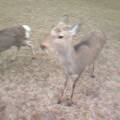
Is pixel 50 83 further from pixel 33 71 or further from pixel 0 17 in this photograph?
pixel 0 17

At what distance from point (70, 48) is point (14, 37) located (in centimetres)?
131

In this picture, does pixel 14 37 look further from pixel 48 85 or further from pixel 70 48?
pixel 70 48

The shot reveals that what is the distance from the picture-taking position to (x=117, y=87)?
14.3ft

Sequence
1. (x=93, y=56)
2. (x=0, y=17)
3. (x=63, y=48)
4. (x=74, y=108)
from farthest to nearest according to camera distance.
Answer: (x=0, y=17) < (x=93, y=56) < (x=74, y=108) < (x=63, y=48)

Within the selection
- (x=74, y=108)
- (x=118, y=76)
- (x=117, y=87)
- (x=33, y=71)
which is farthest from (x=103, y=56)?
(x=74, y=108)

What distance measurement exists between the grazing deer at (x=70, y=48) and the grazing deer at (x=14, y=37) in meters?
1.04

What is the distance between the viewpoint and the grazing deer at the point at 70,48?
138 inches

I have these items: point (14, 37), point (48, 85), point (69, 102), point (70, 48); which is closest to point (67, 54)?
point (70, 48)

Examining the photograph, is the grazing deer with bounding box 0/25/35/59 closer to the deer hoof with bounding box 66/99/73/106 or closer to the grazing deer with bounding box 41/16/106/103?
the grazing deer with bounding box 41/16/106/103

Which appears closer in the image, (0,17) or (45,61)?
(45,61)

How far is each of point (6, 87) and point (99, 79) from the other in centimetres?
147

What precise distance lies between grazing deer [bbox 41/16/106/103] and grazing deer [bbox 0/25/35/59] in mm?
1040

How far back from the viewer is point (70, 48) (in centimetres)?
368

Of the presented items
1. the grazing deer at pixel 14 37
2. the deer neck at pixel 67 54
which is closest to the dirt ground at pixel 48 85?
the grazing deer at pixel 14 37
